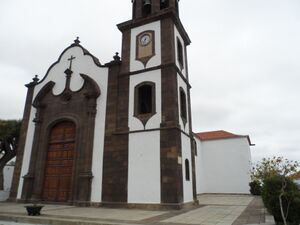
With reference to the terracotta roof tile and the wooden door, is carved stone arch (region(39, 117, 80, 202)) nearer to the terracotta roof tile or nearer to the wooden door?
the wooden door

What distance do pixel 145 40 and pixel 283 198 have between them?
1135 cm

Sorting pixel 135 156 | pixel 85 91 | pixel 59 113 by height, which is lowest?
pixel 135 156

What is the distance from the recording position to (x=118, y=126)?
Result: 13711mm

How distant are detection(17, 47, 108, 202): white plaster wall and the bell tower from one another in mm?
561

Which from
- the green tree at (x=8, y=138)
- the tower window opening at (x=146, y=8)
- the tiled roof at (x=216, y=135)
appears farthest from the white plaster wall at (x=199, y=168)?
the green tree at (x=8, y=138)

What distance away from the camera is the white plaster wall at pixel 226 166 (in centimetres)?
2514

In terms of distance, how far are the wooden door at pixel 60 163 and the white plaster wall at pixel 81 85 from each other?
1.61 metres

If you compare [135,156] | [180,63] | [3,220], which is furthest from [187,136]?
[3,220]

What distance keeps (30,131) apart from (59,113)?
2.52 m

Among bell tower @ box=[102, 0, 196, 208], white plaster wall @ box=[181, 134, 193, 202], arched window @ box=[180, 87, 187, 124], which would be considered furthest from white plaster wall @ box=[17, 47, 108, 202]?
arched window @ box=[180, 87, 187, 124]

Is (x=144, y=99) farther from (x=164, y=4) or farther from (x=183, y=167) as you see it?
(x=164, y=4)

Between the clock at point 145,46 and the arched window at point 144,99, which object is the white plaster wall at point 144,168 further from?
the clock at point 145,46

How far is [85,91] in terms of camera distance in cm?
1522

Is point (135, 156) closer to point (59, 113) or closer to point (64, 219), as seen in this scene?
point (64, 219)
